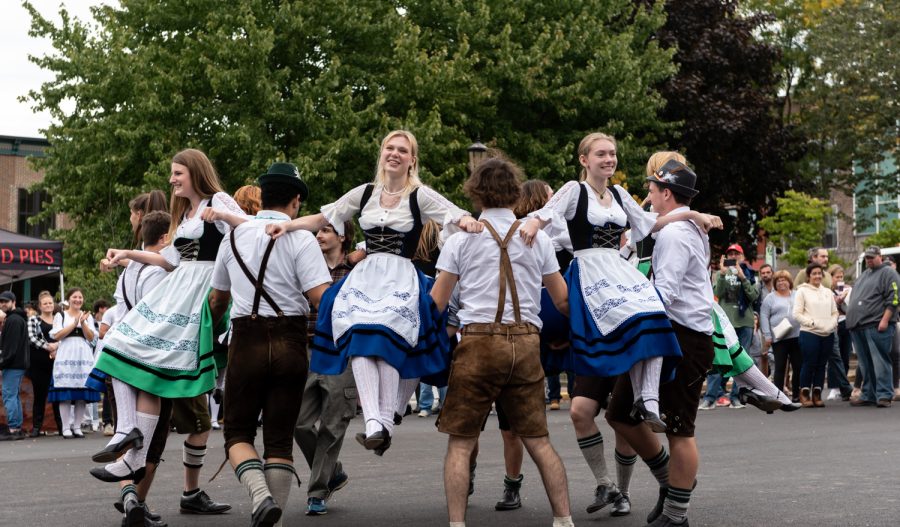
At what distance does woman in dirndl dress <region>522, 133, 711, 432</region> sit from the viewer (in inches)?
265

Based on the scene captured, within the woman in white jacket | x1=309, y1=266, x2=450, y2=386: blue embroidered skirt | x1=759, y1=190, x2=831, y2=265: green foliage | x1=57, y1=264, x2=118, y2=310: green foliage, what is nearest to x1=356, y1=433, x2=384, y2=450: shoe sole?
x1=309, y1=266, x2=450, y2=386: blue embroidered skirt

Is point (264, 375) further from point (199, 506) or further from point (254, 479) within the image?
point (199, 506)

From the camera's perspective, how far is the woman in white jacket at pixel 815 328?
17.8 metres

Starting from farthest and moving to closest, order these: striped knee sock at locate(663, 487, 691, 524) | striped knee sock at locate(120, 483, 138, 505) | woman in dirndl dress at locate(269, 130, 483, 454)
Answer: striped knee sock at locate(120, 483, 138, 505) < striped knee sock at locate(663, 487, 691, 524) < woman in dirndl dress at locate(269, 130, 483, 454)

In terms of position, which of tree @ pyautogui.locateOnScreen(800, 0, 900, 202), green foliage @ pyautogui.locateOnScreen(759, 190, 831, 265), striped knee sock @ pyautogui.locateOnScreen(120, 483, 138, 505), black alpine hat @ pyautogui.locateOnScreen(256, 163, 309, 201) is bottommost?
striped knee sock @ pyautogui.locateOnScreen(120, 483, 138, 505)

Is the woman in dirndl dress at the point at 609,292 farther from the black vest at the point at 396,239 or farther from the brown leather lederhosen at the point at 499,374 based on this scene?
the black vest at the point at 396,239

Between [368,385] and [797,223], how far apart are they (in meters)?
28.8

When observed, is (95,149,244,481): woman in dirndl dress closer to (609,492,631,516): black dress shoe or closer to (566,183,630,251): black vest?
(566,183,630,251): black vest

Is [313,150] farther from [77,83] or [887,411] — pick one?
[887,411]

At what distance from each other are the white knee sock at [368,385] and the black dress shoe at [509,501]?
1939 millimetres

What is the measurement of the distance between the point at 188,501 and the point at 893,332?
12.5 meters

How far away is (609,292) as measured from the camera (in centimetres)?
690

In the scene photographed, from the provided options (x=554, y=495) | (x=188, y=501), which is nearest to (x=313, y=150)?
(x=188, y=501)

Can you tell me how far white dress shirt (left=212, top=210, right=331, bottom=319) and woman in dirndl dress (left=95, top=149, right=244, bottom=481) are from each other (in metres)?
0.43
